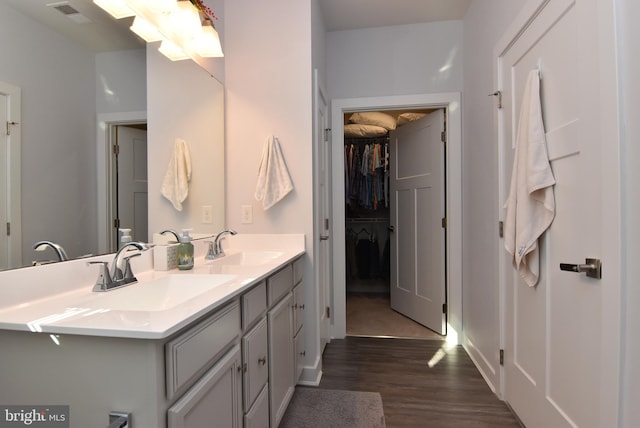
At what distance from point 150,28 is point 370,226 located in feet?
11.3

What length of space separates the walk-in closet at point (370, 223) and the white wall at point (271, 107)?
4.37 ft

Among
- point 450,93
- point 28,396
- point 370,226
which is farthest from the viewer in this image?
point 370,226

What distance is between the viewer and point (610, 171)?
1.03 m

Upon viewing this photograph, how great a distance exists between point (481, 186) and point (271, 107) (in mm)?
1603

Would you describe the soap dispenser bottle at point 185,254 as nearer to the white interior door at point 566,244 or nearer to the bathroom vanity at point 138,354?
the bathroom vanity at point 138,354

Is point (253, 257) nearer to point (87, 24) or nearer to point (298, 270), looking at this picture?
point (298, 270)

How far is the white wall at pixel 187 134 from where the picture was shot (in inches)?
A: 61.0

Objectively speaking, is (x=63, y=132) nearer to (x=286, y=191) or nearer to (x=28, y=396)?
(x=28, y=396)

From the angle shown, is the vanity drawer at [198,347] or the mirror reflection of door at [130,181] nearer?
the vanity drawer at [198,347]

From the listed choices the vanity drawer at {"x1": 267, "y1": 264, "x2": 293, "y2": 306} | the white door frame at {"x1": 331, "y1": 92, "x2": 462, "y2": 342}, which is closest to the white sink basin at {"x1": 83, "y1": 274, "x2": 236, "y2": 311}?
the vanity drawer at {"x1": 267, "y1": 264, "x2": 293, "y2": 306}

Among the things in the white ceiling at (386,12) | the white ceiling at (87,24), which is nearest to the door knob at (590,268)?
the white ceiling at (87,24)

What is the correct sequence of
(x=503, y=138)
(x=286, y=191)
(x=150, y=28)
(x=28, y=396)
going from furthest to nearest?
(x=286, y=191)
(x=503, y=138)
(x=150, y=28)
(x=28, y=396)

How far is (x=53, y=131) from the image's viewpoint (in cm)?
107

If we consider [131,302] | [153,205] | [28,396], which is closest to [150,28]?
[153,205]
